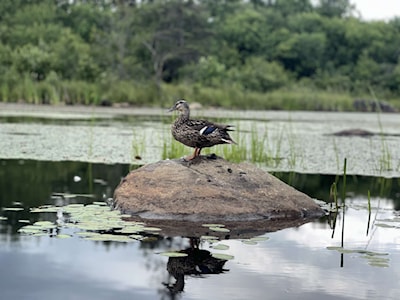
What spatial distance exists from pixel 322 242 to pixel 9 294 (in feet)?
7.89

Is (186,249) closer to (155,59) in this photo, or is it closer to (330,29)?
(155,59)

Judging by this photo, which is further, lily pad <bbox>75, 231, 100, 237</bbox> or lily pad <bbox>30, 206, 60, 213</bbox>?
lily pad <bbox>30, 206, 60, 213</bbox>

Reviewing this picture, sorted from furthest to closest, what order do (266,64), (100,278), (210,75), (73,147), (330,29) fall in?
(330,29), (266,64), (210,75), (73,147), (100,278)

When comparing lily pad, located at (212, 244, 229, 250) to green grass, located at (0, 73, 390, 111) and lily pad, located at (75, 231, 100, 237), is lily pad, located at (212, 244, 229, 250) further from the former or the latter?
green grass, located at (0, 73, 390, 111)

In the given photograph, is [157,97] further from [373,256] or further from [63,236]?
[373,256]

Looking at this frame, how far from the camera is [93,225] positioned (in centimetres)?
527

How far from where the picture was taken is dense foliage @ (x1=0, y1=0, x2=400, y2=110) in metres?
28.8

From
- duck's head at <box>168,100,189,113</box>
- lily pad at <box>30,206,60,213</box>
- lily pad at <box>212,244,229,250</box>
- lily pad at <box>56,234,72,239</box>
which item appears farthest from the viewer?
duck's head at <box>168,100,189,113</box>

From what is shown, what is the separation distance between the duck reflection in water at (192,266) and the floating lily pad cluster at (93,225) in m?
0.48

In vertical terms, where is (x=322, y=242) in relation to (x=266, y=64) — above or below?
below

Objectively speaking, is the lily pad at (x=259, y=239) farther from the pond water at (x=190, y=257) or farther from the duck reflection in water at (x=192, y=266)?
the duck reflection in water at (x=192, y=266)

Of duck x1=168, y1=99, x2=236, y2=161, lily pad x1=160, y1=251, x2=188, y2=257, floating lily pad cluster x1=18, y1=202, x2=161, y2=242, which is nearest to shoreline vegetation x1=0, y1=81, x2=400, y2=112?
duck x1=168, y1=99, x2=236, y2=161

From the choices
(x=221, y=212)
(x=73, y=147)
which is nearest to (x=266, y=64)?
(x=73, y=147)

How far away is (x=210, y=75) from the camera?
4034 cm
